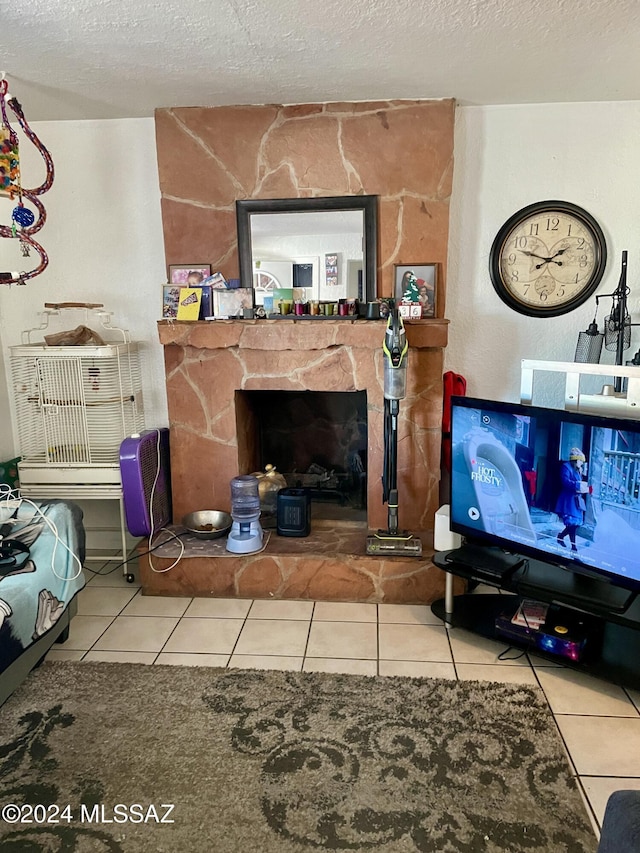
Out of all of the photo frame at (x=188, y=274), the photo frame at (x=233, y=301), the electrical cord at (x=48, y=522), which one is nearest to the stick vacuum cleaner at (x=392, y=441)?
the photo frame at (x=233, y=301)

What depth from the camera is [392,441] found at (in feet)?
9.15

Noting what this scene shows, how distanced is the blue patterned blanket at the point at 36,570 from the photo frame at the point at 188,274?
1.21 metres

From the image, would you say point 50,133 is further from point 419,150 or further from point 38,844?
point 38,844

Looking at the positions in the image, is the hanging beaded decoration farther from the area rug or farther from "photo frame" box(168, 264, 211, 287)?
the area rug

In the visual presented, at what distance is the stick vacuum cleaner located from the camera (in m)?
2.63

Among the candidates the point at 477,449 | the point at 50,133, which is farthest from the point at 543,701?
the point at 50,133

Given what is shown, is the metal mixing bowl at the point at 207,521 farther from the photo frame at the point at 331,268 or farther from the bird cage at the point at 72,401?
the photo frame at the point at 331,268

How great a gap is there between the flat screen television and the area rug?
48cm

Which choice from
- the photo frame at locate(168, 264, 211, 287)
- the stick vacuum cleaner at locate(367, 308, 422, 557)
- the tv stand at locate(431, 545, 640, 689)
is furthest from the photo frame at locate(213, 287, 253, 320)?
the tv stand at locate(431, 545, 640, 689)

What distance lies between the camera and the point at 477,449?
2402mm

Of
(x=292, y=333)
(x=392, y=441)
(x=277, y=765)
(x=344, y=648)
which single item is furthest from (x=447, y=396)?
(x=277, y=765)

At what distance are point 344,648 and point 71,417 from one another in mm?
1768

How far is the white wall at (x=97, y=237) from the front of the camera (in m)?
3.07

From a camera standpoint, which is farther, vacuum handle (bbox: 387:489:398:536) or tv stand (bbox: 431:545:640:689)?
vacuum handle (bbox: 387:489:398:536)
